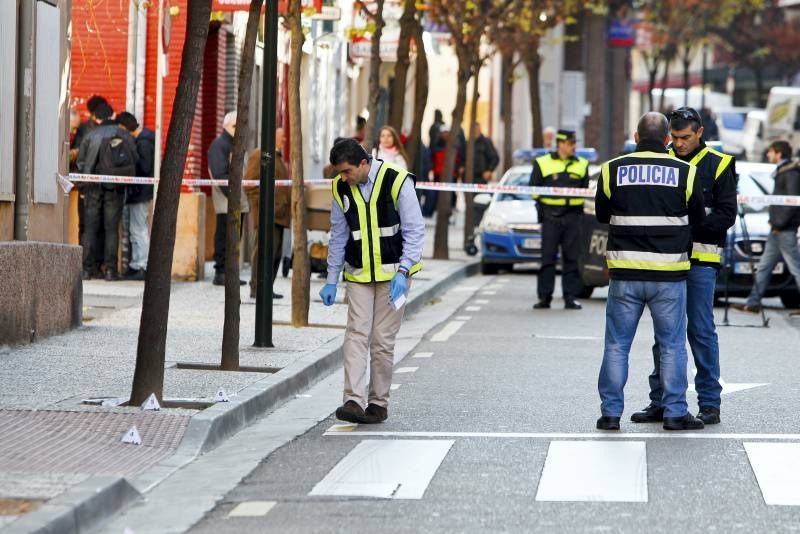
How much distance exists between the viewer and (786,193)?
20.3 m

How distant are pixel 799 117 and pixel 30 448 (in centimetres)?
4692

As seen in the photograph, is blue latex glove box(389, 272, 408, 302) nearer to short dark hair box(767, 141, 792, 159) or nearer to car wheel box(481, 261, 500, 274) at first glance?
short dark hair box(767, 141, 792, 159)

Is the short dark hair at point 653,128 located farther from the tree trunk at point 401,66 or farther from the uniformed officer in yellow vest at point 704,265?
the tree trunk at point 401,66

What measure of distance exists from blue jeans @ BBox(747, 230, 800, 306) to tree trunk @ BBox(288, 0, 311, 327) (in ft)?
19.6

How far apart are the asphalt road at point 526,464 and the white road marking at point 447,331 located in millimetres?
2123

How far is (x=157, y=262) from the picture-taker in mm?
11078

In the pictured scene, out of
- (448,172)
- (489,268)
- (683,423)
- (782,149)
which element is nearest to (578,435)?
(683,423)

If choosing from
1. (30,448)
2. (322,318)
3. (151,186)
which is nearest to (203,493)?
(30,448)

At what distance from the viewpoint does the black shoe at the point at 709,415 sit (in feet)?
36.8

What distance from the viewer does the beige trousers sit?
37.0ft

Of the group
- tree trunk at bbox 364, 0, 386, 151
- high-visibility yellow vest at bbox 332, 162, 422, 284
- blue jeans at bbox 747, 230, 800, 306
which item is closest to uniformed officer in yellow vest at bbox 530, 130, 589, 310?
blue jeans at bbox 747, 230, 800, 306

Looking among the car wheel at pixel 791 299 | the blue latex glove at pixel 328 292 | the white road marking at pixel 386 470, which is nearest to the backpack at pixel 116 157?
the car wheel at pixel 791 299

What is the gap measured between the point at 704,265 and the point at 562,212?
952 cm

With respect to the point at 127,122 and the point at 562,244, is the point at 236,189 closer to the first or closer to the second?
the point at 562,244
